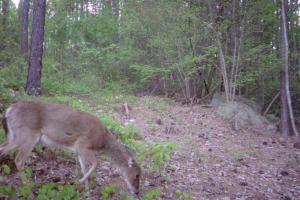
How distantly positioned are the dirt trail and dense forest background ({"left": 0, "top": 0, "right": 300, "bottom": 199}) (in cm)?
5

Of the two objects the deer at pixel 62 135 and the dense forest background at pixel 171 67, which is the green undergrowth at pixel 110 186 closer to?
the dense forest background at pixel 171 67

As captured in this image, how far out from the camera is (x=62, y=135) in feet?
17.6

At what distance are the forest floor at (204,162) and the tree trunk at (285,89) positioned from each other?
84 cm

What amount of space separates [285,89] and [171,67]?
4.18m

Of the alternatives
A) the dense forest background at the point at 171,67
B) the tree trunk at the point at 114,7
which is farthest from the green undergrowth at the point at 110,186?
the tree trunk at the point at 114,7

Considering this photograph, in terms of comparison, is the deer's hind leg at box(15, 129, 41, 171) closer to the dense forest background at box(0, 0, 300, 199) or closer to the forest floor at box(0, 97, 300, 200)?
the forest floor at box(0, 97, 300, 200)

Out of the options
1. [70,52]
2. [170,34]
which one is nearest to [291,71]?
[170,34]

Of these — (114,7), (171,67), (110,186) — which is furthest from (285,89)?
(114,7)

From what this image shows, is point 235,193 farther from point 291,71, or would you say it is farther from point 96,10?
point 96,10

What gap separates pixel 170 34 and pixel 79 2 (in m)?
12.1

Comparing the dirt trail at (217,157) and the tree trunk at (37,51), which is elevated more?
the tree trunk at (37,51)

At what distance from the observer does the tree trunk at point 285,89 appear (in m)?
13.6

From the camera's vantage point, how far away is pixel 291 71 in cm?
1819

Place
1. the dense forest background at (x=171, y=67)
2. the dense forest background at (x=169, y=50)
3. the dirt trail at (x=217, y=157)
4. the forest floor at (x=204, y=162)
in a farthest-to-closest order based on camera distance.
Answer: the dense forest background at (x=169, y=50) → the dense forest background at (x=171, y=67) → the dirt trail at (x=217, y=157) → the forest floor at (x=204, y=162)
